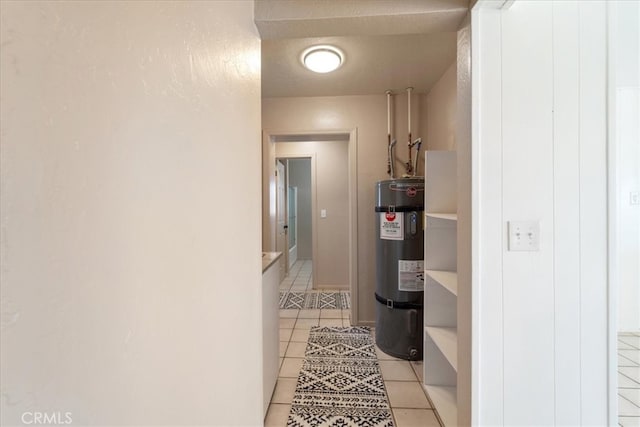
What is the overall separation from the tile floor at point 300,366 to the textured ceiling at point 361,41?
2074 millimetres

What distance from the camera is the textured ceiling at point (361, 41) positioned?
1152 millimetres

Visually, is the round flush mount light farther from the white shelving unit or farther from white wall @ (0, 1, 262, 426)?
white wall @ (0, 1, 262, 426)

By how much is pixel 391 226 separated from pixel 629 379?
1.85 meters

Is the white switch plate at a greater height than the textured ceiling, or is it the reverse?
the textured ceiling

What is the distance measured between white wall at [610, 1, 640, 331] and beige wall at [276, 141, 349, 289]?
9.40 ft

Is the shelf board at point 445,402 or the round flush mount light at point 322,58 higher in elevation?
the round flush mount light at point 322,58

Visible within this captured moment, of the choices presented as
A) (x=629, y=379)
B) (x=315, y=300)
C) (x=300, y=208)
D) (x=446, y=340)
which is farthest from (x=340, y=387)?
(x=300, y=208)

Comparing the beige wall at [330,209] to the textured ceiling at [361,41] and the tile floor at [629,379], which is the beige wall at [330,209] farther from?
the tile floor at [629,379]

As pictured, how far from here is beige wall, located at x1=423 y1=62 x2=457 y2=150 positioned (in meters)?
2.13

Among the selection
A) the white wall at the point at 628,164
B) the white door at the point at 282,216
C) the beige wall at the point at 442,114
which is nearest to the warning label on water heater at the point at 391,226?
the beige wall at the point at 442,114

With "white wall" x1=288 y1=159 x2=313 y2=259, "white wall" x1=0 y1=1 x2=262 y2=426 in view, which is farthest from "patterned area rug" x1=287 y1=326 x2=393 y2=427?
"white wall" x1=288 y1=159 x2=313 y2=259

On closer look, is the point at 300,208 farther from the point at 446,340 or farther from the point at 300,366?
the point at 446,340

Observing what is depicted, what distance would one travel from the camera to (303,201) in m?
6.38

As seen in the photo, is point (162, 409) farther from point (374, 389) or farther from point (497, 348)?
point (374, 389)
